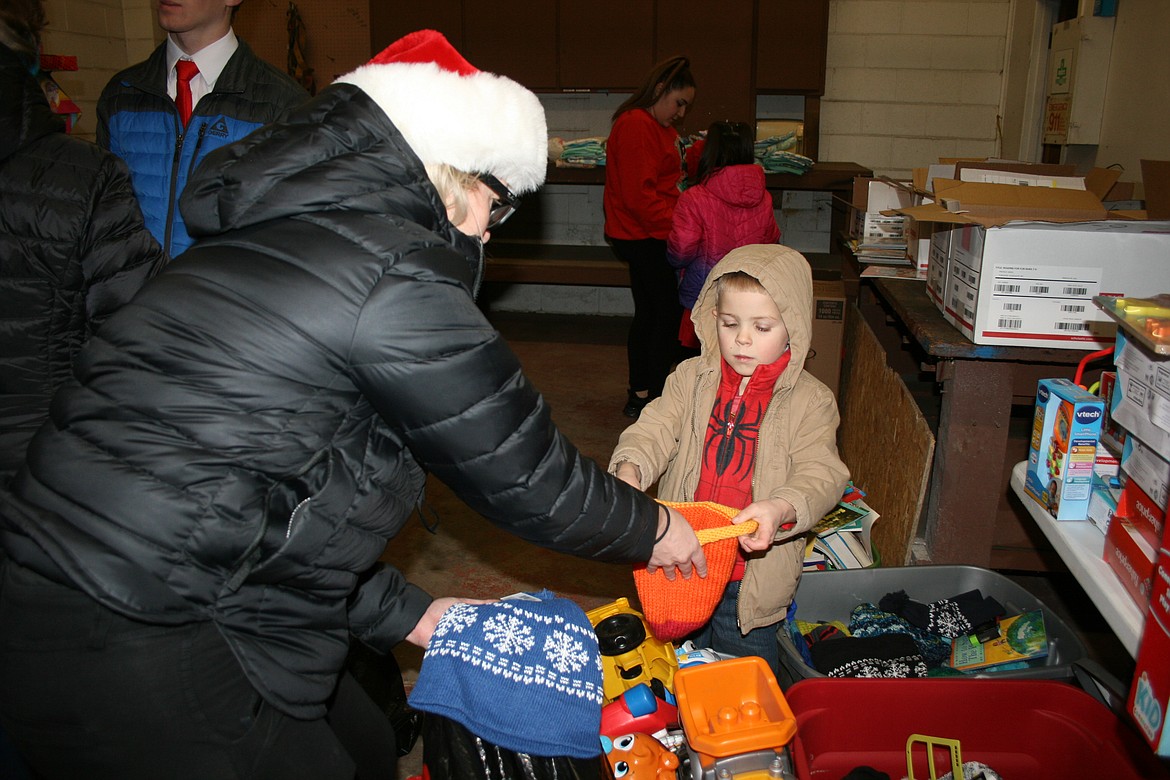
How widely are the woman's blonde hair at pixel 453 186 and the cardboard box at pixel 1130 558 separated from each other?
107cm

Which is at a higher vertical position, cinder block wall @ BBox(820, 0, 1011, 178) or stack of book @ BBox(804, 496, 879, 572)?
cinder block wall @ BBox(820, 0, 1011, 178)

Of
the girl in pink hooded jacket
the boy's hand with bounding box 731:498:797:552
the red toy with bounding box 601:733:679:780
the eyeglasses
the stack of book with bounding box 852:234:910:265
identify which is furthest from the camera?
the girl in pink hooded jacket

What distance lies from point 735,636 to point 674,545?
74 centimetres

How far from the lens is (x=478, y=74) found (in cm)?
129

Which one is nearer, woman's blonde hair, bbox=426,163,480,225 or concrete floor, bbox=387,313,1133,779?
woman's blonde hair, bbox=426,163,480,225

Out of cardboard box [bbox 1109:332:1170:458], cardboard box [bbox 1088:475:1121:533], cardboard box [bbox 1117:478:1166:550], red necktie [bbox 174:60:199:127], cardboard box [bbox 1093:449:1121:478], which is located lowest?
cardboard box [bbox 1088:475:1121:533]

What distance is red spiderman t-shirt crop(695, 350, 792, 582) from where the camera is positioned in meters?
2.02

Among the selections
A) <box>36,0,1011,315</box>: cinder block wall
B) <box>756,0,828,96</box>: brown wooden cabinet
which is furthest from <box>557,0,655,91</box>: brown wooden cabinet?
<box>756,0,828,96</box>: brown wooden cabinet

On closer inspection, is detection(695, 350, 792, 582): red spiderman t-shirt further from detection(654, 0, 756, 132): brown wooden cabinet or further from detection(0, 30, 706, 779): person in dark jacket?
detection(654, 0, 756, 132): brown wooden cabinet

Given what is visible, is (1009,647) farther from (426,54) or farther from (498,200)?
(426,54)

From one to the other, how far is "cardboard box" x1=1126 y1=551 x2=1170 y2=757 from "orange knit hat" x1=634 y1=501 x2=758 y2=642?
0.70 meters

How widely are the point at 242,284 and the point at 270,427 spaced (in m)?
0.18

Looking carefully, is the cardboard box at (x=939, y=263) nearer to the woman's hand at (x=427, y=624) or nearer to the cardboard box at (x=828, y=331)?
the cardboard box at (x=828, y=331)

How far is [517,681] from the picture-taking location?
4.42ft
